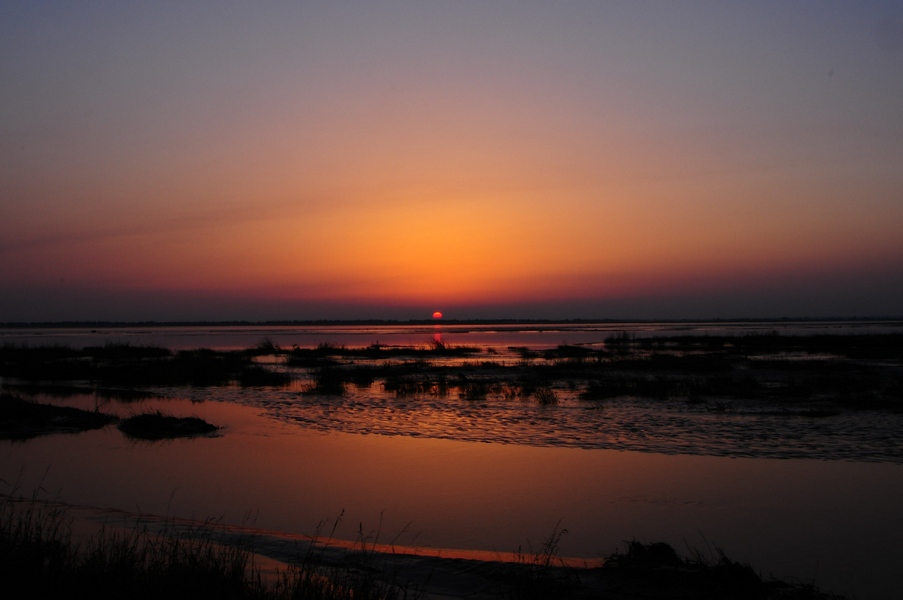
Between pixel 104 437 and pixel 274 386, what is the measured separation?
37.9 ft

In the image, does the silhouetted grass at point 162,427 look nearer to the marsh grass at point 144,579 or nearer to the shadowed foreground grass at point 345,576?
the shadowed foreground grass at point 345,576

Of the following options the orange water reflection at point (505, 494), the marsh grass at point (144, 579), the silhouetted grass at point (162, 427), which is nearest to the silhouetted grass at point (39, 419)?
the silhouetted grass at point (162, 427)

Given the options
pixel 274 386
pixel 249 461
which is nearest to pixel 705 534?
pixel 249 461

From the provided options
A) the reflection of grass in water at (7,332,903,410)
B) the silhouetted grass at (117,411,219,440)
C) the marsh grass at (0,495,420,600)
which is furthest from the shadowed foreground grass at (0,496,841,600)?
the reflection of grass in water at (7,332,903,410)

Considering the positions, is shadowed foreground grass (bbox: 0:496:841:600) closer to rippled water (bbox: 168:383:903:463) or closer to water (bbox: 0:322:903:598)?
water (bbox: 0:322:903:598)

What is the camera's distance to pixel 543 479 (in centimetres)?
1224

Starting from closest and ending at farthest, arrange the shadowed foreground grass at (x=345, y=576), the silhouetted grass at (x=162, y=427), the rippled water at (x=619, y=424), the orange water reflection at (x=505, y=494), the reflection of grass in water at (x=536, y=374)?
the shadowed foreground grass at (x=345, y=576) → the orange water reflection at (x=505, y=494) → the rippled water at (x=619, y=424) → the silhouetted grass at (x=162, y=427) → the reflection of grass in water at (x=536, y=374)

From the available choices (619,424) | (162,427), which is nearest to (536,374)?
(619,424)

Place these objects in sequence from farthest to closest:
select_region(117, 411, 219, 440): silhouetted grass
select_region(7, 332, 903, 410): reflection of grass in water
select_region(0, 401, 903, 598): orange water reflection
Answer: select_region(7, 332, 903, 410): reflection of grass in water < select_region(117, 411, 219, 440): silhouetted grass < select_region(0, 401, 903, 598): orange water reflection

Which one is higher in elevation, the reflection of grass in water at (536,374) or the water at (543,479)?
the reflection of grass in water at (536,374)

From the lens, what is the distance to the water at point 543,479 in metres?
9.02

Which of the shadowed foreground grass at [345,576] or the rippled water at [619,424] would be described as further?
the rippled water at [619,424]

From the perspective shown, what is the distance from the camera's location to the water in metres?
9.02

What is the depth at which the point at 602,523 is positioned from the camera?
973 centimetres
